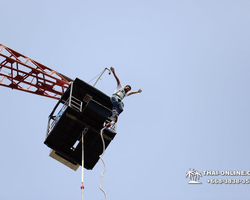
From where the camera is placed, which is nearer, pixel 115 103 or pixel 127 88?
pixel 115 103

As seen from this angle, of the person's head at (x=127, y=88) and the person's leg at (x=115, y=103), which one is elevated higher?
the person's head at (x=127, y=88)

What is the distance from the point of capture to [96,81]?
2441cm

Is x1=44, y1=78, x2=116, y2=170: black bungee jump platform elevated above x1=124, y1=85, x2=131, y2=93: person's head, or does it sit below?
below

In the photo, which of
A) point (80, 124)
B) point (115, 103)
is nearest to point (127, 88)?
point (115, 103)

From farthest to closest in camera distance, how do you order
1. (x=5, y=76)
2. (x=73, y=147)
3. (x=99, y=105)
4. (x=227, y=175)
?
1. (x=5, y=76)
2. (x=227, y=175)
3. (x=73, y=147)
4. (x=99, y=105)

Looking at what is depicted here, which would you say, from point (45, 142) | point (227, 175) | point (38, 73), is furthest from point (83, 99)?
point (227, 175)

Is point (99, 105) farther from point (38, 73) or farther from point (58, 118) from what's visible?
point (38, 73)

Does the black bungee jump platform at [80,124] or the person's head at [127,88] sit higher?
the person's head at [127,88]

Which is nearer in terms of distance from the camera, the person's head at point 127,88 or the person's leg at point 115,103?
the person's leg at point 115,103

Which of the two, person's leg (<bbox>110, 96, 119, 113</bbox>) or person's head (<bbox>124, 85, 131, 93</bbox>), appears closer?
person's leg (<bbox>110, 96, 119, 113</bbox>)

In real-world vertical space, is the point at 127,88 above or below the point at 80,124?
above

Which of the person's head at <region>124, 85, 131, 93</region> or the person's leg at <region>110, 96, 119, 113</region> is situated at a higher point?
the person's head at <region>124, 85, 131, 93</region>

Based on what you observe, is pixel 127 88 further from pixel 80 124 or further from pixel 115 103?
pixel 80 124

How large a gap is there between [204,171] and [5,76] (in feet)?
47.0
